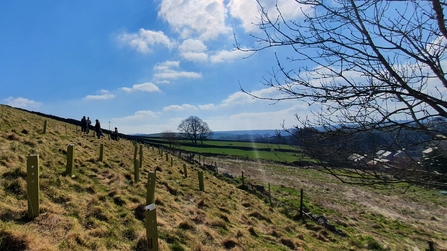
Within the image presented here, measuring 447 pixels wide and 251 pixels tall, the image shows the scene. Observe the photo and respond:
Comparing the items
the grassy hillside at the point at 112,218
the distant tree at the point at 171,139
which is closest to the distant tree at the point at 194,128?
the distant tree at the point at 171,139

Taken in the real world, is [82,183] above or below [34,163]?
below

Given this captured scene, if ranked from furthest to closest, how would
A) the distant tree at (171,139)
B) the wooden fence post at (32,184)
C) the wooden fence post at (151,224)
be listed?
the distant tree at (171,139) < the wooden fence post at (32,184) < the wooden fence post at (151,224)

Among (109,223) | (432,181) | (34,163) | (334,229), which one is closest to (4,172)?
(34,163)

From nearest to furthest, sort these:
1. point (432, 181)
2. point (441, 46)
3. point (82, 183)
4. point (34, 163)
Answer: point (441, 46) < point (432, 181) < point (34, 163) < point (82, 183)

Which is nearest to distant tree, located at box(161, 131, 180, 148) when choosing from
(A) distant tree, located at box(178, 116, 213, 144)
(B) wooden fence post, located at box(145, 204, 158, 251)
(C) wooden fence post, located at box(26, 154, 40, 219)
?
(A) distant tree, located at box(178, 116, 213, 144)

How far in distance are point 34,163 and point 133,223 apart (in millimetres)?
2325

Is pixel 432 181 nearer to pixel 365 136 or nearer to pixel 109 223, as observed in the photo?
pixel 365 136

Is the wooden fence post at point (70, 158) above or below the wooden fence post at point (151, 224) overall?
above

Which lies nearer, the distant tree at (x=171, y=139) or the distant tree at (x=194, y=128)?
the distant tree at (x=171, y=139)

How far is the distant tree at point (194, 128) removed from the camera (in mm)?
93938

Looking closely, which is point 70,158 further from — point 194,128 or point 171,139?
point 194,128

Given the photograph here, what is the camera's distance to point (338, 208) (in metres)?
21.0

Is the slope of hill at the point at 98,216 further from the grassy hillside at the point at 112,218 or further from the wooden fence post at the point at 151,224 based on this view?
the wooden fence post at the point at 151,224

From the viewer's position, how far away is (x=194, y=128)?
94.3m
